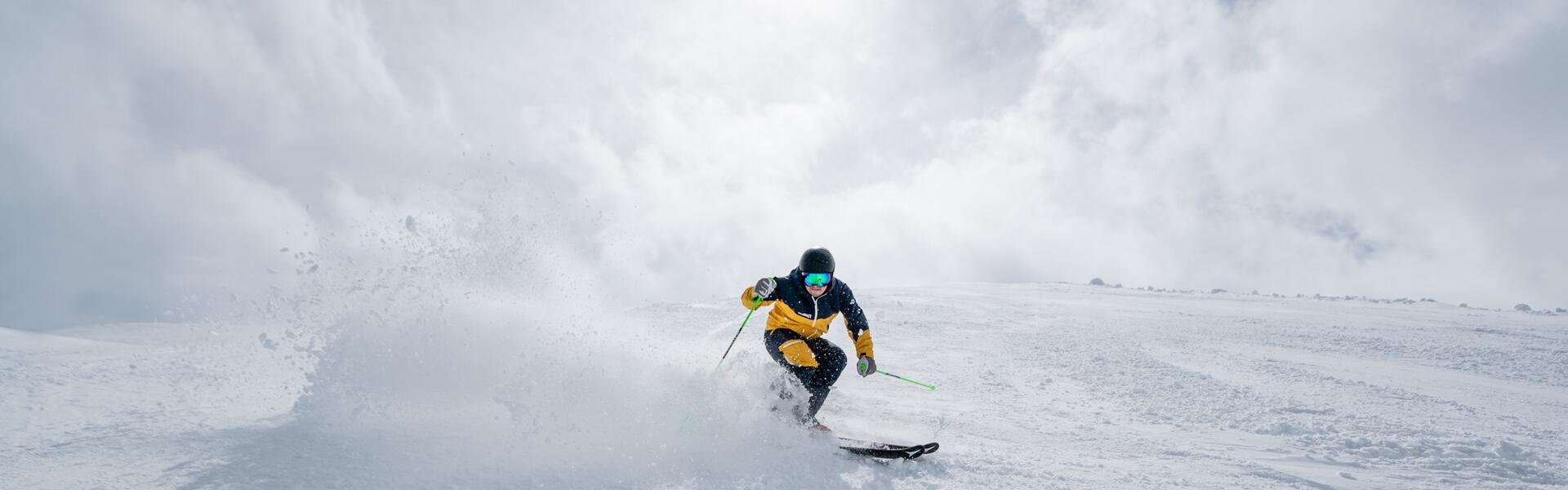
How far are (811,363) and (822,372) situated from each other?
0.38 feet

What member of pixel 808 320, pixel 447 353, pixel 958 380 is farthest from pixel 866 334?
pixel 447 353

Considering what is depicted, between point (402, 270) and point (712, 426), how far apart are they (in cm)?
281

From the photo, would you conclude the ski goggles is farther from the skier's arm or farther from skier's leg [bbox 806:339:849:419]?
skier's leg [bbox 806:339:849:419]

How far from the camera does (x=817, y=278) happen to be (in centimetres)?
522

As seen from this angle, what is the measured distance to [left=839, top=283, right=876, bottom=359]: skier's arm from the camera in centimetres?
525

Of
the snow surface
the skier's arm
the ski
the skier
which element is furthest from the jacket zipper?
the ski

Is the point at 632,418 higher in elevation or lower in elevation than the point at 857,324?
lower

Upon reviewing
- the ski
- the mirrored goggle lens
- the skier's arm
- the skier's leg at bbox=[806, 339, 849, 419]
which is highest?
the mirrored goggle lens

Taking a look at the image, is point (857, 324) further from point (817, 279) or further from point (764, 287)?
point (764, 287)

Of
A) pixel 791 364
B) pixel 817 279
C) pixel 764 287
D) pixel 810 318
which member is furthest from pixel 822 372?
pixel 764 287

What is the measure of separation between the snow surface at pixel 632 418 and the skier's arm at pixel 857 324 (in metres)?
0.63

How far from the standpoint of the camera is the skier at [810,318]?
5.00 metres

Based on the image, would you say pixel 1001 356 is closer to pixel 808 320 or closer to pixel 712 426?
pixel 808 320

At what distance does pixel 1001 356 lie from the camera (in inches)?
330
